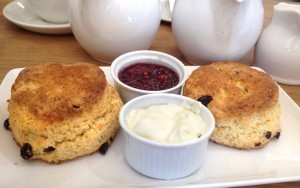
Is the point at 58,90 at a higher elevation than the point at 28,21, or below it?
higher

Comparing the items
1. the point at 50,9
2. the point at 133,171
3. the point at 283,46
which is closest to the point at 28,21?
the point at 50,9

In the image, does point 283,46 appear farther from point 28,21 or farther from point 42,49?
point 28,21

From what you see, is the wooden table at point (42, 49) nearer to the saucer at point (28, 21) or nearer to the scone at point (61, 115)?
the saucer at point (28, 21)

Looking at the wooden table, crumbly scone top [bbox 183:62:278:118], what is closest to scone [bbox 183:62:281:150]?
crumbly scone top [bbox 183:62:278:118]

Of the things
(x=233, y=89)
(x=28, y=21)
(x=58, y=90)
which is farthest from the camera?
(x=28, y=21)

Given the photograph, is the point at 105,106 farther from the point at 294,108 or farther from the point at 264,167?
the point at 294,108

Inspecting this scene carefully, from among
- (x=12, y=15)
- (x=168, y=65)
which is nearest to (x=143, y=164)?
(x=168, y=65)

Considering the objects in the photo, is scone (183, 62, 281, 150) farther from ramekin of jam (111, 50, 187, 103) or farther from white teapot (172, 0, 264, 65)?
white teapot (172, 0, 264, 65)
